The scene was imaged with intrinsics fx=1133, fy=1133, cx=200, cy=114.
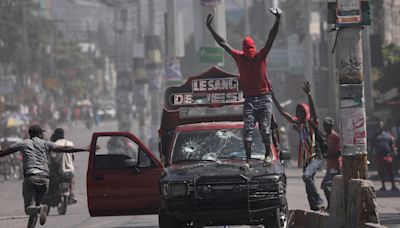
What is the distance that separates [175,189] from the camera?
14164 mm

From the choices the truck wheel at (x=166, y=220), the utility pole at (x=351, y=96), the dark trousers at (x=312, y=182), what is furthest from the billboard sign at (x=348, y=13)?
the dark trousers at (x=312, y=182)

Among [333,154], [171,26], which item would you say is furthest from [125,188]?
[171,26]

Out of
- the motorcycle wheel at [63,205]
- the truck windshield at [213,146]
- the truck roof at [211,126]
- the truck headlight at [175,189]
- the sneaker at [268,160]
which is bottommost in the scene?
the motorcycle wheel at [63,205]

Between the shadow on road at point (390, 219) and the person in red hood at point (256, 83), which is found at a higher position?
the person in red hood at point (256, 83)

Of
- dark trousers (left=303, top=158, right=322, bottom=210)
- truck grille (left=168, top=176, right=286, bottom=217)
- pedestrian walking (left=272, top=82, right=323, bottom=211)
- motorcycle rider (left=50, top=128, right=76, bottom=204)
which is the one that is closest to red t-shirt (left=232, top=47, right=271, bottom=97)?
truck grille (left=168, top=176, right=286, bottom=217)

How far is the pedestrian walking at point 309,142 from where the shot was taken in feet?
58.5

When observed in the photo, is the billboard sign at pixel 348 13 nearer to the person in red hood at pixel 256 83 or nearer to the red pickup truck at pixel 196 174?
the person in red hood at pixel 256 83

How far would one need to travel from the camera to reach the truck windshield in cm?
1530

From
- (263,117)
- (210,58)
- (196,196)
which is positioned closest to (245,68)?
(263,117)

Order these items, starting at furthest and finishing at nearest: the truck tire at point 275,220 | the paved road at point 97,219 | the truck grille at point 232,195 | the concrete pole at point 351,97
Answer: the paved road at point 97,219
the concrete pole at point 351,97
the truck tire at point 275,220
the truck grille at point 232,195

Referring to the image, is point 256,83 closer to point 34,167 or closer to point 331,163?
point 34,167

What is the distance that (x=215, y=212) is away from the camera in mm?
14070

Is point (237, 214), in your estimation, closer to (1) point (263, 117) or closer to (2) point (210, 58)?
(1) point (263, 117)

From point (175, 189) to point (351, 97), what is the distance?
8.31ft
